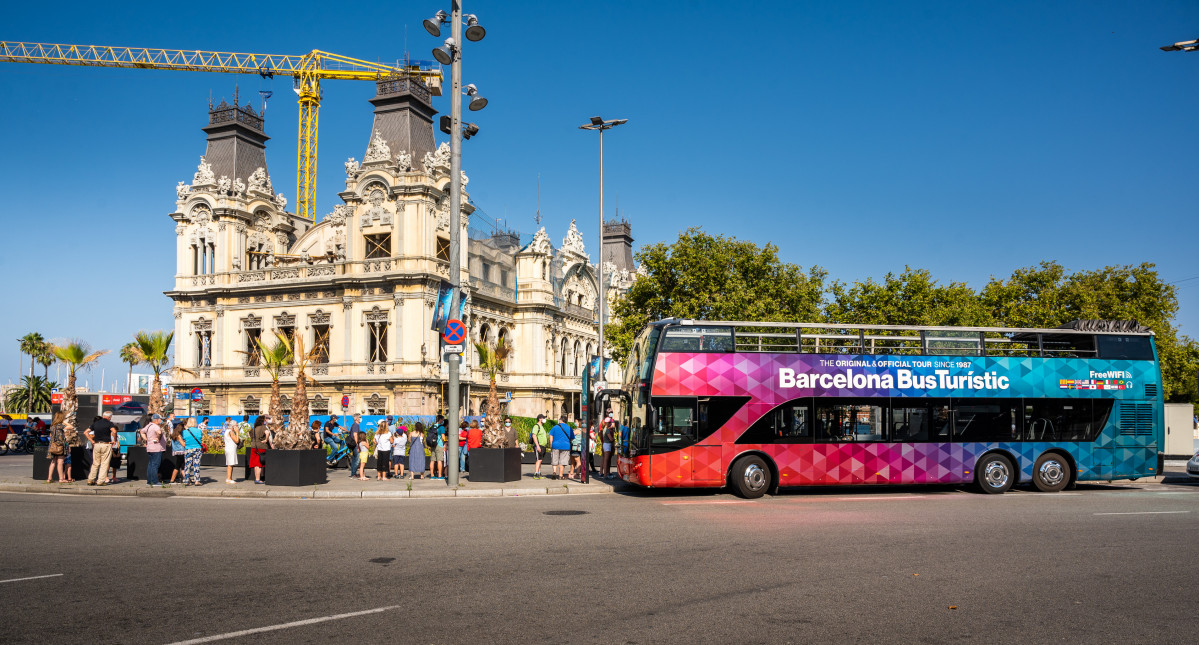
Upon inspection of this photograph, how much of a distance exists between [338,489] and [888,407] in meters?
12.6

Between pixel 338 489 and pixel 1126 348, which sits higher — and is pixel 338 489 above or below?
below

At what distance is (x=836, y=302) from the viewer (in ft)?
150

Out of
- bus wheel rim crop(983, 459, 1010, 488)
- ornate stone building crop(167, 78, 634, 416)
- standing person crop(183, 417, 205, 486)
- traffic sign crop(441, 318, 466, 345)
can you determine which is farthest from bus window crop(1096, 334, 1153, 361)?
ornate stone building crop(167, 78, 634, 416)

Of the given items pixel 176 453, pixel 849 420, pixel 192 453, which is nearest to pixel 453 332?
pixel 192 453

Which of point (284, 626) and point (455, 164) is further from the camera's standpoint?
point (455, 164)

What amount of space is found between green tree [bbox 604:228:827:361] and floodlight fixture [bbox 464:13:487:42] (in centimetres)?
2224

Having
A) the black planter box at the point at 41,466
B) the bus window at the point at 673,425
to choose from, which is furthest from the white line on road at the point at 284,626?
the black planter box at the point at 41,466

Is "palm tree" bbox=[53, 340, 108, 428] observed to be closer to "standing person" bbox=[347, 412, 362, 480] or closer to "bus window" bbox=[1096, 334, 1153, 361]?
"standing person" bbox=[347, 412, 362, 480]

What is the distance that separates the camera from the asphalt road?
6598 millimetres

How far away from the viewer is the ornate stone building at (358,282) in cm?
4509

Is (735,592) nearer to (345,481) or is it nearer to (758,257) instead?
(345,481)

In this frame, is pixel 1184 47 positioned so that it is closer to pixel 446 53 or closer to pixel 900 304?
pixel 446 53

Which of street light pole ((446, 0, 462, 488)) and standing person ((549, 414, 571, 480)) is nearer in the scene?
street light pole ((446, 0, 462, 488))

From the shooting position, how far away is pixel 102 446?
776 inches
